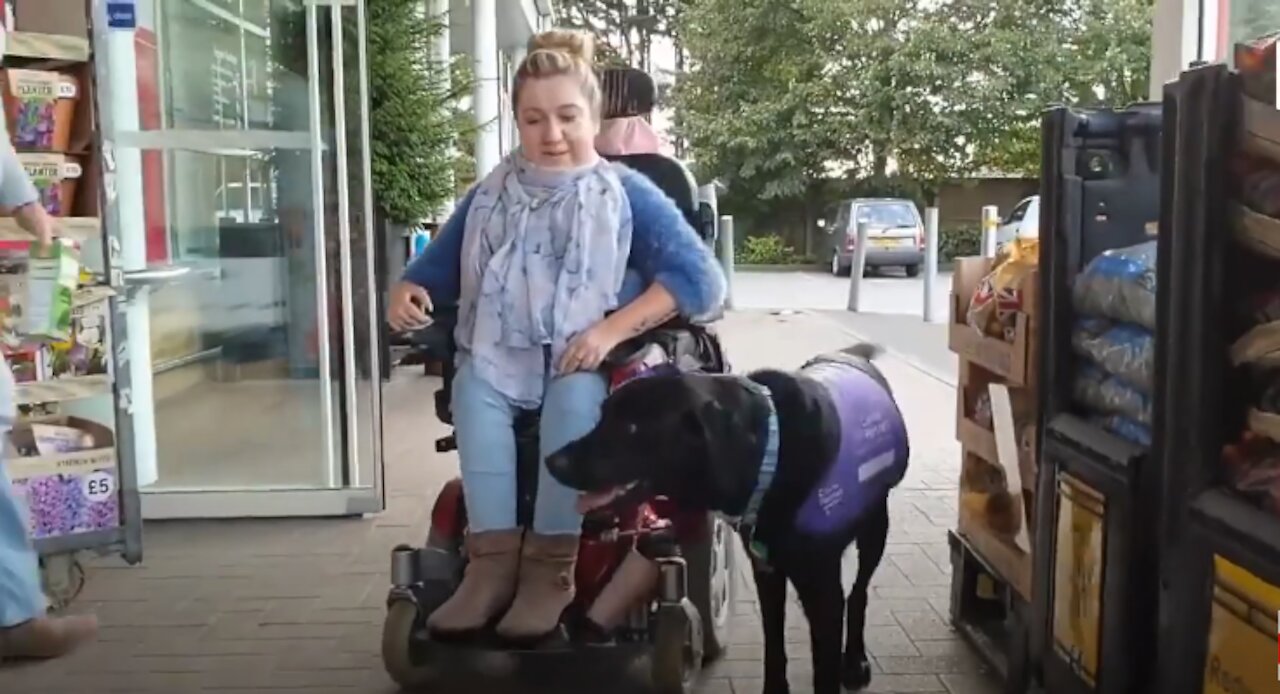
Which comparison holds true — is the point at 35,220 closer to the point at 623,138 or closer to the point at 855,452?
the point at 623,138

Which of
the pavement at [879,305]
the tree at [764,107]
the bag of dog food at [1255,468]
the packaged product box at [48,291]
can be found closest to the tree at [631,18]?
the tree at [764,107]

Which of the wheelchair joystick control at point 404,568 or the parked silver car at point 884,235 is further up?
the parked silver car at point 884,235

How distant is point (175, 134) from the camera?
4172 mm

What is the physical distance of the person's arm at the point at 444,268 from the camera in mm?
2854

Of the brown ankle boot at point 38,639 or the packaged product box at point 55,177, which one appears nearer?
the brown ankle boot at point 38,639

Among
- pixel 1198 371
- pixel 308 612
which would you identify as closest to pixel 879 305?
pixel 308 612

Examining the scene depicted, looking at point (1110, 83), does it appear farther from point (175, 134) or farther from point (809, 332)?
point (175, 134)

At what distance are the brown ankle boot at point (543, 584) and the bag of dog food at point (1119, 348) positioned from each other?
3.60ft

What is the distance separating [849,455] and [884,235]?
17546mm

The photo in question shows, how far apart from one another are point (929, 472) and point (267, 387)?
103 inches

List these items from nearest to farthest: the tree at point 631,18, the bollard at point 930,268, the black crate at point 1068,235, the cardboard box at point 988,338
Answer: the black crate at point 1068,235, the cardboard box at point 988,338, the bollard at point 930,268, the tree at point 631,18

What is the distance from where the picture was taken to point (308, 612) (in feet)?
11.1

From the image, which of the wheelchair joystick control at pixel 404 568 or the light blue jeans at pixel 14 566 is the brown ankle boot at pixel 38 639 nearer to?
the light blue jeans at pixel 14 566

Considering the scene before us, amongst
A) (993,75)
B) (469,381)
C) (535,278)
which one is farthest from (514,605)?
(993,75)
